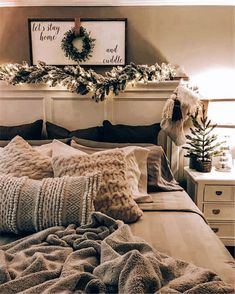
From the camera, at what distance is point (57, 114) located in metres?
2.84

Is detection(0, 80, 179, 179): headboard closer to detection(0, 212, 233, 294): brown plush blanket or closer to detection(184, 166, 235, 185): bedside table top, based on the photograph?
detection(184, 166, 235, 185): bedside table top

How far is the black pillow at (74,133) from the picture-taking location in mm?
2659

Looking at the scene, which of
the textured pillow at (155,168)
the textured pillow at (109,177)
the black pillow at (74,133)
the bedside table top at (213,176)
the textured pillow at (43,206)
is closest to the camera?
the textured pillow at (43,206)

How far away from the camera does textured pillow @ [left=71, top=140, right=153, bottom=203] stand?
2.12 meters

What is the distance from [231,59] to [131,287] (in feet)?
7.82

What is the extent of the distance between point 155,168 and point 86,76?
92cm

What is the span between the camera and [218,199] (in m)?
2.59

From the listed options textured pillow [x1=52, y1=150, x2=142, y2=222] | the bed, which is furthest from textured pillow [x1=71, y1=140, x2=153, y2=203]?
textured pillow [x1=52, y1=150, x2=142, y2=222]

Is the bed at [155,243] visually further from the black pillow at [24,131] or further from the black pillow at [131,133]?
the black pillow at [24,131]

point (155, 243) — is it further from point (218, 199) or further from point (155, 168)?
point (218, 199)

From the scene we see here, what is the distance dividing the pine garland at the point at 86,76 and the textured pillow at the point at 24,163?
80cm

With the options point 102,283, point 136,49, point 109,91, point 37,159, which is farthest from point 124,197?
point 136,49

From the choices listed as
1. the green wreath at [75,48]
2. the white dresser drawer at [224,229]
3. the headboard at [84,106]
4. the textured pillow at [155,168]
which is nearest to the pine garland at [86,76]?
the headboard at [84,106]

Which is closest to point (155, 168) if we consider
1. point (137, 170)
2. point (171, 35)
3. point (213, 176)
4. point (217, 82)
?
point (137, 170)
